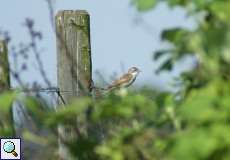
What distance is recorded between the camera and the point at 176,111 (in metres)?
2.04

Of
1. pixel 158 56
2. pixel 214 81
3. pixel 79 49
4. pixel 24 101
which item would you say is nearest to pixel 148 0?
pixel 158 56

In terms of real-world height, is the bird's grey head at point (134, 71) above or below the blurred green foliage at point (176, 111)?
below

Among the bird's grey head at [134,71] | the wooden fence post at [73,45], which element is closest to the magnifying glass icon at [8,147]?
the wooden fence post at [73,45]

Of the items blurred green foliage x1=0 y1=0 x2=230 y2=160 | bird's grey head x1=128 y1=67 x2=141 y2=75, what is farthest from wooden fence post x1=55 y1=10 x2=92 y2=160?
blurred green foliage x1=0 y1=0 x2=230 y2=160

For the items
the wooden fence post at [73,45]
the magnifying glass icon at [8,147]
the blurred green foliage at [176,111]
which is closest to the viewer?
the blurred green foliage at [176,111]

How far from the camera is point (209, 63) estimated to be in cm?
171

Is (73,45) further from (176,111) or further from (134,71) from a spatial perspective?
(176,111)

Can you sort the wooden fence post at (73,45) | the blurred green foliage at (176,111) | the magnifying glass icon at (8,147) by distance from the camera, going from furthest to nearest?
the wooden fence post at (73,45) < the magnifying glass icon at (8,147) < the blurred green foliage at (176,111)

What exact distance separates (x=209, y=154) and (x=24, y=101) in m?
0.61

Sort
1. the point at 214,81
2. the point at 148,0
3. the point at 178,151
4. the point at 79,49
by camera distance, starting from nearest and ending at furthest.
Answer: the point at 178,151 < the point at 214,81 < the point at 148,0 < the point at 79,49

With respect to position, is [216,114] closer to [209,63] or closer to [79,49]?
[209,63]

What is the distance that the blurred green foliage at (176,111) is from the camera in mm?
1659

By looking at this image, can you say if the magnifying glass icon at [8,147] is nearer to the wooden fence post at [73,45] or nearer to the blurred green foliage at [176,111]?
the wooden fence post at [73,45]

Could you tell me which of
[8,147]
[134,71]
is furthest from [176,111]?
[134,71]
